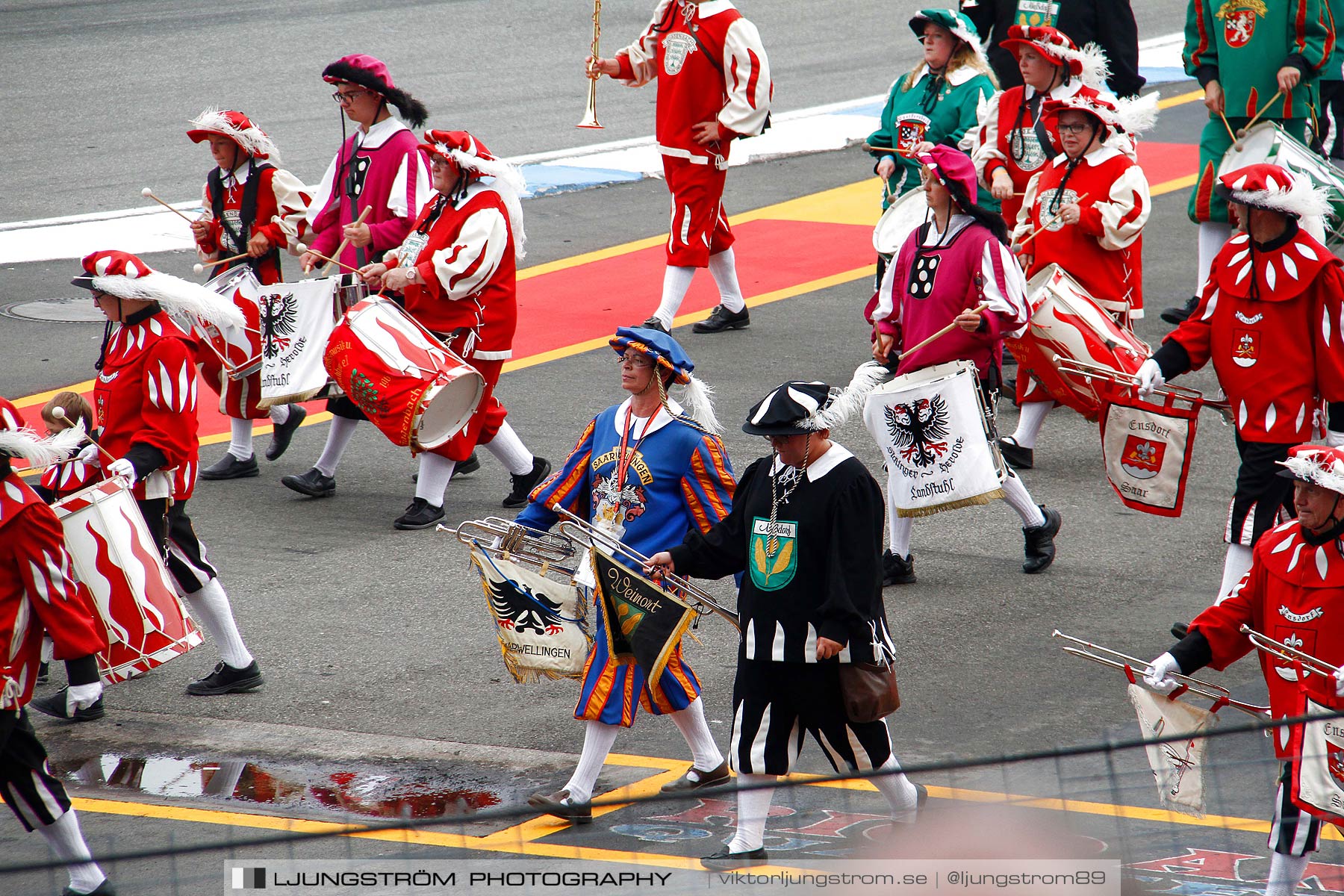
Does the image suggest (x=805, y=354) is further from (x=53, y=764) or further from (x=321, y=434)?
(x=53, y=764)

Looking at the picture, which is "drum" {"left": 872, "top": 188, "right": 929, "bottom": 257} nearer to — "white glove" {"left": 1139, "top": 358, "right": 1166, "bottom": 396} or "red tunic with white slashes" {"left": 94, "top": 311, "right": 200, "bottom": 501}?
"white glove" {"left": 1139, "top": 358, "right": 1166, "bottom": 396}

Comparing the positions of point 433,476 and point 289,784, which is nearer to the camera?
point 289,784

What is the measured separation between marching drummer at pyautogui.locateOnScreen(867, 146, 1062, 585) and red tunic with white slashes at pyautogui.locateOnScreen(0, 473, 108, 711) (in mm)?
3633

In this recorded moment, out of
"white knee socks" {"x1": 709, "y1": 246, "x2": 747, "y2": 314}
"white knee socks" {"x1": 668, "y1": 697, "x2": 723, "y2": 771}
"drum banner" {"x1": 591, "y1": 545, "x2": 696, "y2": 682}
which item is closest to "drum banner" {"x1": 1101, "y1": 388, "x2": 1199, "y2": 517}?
"white knee socks" {"x1": 668, "y1": 697, "x2": 723, "y2": 771}

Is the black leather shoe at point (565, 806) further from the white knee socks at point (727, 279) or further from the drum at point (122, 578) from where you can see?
the white knee socks at point (727, 279)

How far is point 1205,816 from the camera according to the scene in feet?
16.1

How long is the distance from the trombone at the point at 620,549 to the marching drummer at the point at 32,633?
5.33ft

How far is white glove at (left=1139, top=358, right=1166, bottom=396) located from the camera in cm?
715

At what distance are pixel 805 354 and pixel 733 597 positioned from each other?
3.76 metres

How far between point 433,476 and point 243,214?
201 centimetres

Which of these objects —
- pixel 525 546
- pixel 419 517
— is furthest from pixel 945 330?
pixel 419 517

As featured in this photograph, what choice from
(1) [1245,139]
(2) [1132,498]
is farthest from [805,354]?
(2) [1132,498]

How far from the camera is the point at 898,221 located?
10094mm

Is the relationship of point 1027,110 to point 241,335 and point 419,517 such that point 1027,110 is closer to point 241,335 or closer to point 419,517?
point 419,517
